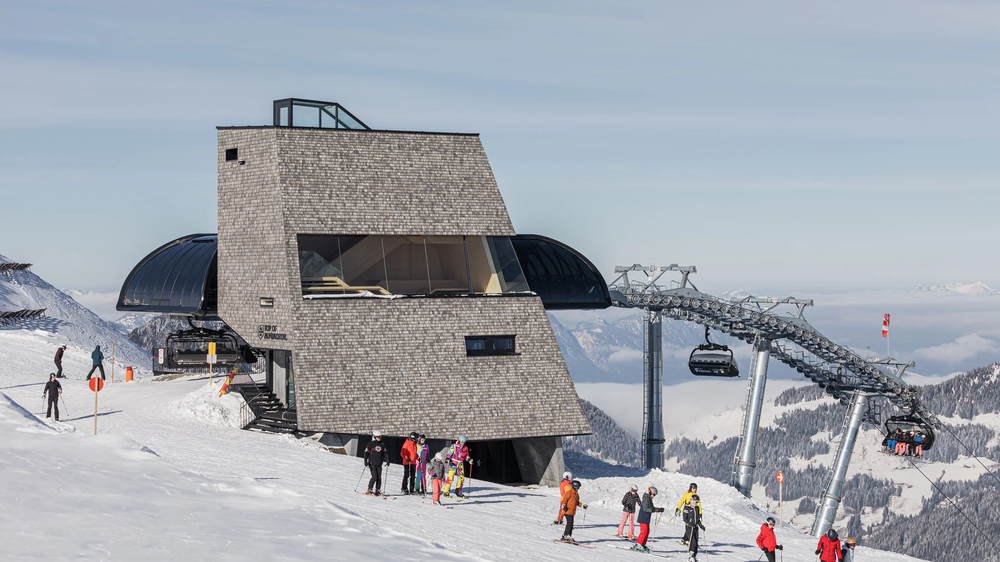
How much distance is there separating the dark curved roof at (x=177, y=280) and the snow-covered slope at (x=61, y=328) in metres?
8.33

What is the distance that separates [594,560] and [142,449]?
12.2 m

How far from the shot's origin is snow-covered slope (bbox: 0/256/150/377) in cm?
5750

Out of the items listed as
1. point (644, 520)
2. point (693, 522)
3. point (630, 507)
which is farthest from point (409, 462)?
point (693, 522)

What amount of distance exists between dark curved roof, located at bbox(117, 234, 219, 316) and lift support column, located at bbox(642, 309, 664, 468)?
22.8 meters

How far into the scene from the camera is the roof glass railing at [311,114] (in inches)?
1548

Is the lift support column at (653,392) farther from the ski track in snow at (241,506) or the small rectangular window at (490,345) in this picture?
the small rectangular window at (490,345)

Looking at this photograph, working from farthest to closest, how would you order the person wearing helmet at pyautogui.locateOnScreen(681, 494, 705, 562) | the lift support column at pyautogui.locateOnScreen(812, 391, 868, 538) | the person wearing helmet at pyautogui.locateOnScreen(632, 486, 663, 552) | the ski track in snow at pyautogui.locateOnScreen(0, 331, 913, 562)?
the lift support column at pyautogui.locateOnScreen(812, 391, 868, 538), the person wearing helmet at pyautogui.locateOnScreen(632, 486, 663, 552), the person wearing helmet at pyautogui.locateOnScreen(681, 494, 705, 562), the ski track in snow at pyautogui.locateOnScreen(0, 331, 913, 562)

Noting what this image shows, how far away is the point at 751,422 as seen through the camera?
5425 centimetres

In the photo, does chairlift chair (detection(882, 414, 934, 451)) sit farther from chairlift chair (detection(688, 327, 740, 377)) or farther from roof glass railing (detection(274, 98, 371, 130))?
roof glass railing (detection(274, 98, 371, 130))

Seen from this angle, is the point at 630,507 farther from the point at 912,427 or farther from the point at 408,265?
the point at 912,427

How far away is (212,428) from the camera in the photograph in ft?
119

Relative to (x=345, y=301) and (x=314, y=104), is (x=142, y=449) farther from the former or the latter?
(x=314, y=104)

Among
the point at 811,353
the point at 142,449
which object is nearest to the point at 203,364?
the point at 142,449

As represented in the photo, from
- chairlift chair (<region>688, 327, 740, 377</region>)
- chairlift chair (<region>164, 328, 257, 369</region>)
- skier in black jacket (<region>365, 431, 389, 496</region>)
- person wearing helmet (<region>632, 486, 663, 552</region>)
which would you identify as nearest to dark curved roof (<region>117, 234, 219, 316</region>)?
chairlift chair (<region>164, 328, 257, 369</region>)
